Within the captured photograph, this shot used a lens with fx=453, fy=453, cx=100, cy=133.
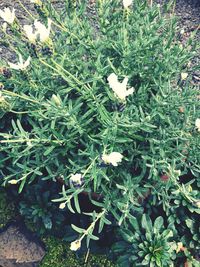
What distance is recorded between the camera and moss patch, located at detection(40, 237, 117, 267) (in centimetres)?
271

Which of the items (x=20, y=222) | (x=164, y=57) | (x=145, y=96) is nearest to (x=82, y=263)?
(x=20, y=222)

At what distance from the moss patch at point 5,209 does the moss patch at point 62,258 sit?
0.29 m

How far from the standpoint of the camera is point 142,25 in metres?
2.63

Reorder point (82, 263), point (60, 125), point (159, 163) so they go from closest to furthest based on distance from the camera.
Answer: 1. point (159, 163)
2. point (60, 125)
3. point (82, 263)

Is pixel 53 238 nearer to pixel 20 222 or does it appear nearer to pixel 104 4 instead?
pixel 20 222

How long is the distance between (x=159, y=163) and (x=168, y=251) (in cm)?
46

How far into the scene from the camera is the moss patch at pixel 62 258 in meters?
2.71

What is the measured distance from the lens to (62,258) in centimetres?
277

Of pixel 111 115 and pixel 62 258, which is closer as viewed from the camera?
pixel 111 115

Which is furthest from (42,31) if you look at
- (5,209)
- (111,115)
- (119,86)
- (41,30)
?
(5,209)

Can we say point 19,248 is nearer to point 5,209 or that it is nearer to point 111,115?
point 5,209

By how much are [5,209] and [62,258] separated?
0.49 metres

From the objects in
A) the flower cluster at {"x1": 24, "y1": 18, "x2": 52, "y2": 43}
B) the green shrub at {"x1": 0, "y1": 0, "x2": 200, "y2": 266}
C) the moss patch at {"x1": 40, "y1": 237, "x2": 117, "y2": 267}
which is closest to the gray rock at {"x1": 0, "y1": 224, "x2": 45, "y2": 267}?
the moss patch at {"x1": 40, "y1": 237, "x2": 117, "y2": 267}

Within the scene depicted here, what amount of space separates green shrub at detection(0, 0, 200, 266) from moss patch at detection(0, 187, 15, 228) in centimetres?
41
